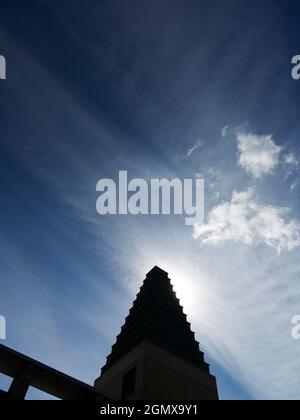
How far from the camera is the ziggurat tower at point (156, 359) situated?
62.3 feet

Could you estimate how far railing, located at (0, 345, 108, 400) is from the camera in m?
15.5

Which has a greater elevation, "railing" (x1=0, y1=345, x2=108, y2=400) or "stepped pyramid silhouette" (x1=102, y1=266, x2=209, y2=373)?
"stepped pyramid silhouette" (x1=102, y1=266, x2=209, y2=373)

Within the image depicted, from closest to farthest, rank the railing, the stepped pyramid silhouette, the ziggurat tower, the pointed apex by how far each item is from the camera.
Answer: the railing → the ziggurat tower → the stepped pyramid silhouette → the pointed apex

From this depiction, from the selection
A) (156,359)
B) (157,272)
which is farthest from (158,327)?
Answer: (157,272)

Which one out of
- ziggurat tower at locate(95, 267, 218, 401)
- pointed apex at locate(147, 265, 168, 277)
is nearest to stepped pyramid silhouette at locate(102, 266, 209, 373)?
ziggurat tower at locate(95, 267, 218, 401)

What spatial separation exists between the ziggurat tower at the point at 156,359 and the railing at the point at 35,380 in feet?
4.90

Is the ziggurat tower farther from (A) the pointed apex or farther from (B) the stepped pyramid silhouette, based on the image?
(A) the pointed apex

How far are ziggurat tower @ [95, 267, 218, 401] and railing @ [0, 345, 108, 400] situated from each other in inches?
58.8

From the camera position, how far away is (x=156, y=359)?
20.0 metres

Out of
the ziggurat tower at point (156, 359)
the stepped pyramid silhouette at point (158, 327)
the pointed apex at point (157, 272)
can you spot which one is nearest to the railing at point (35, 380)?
the ziggurat tower at point (156, 359)

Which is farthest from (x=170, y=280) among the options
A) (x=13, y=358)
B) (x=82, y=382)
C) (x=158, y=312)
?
(x=13, y=358)
